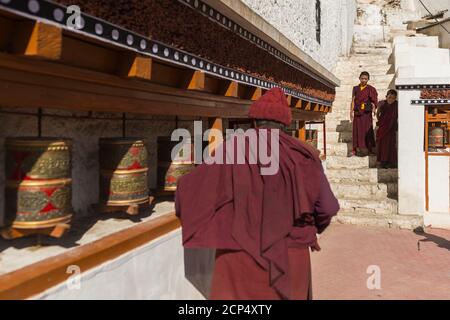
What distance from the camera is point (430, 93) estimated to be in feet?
24.1

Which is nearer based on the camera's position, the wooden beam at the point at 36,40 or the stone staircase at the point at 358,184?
the wooden beam at the point at 36,40

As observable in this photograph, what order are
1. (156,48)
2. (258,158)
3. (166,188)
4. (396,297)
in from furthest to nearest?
(396,297), (166,188), (156,48), (258,158)

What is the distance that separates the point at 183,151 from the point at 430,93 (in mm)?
5545

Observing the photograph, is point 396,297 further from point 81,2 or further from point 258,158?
point 81,2

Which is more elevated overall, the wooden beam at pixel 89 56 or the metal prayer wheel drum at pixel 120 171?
the wooden beam at pixel 89 56

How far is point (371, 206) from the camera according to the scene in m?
7.87

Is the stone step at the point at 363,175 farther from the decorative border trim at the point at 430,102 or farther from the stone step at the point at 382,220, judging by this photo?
the decorative border trim at the point at 430,102

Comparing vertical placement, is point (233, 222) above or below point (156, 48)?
below

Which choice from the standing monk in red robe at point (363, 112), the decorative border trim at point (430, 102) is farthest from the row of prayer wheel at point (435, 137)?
the standing monk in red robe at point (363, 112)

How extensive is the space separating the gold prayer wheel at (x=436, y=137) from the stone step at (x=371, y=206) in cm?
131

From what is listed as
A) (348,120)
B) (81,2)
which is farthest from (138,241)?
(348,120)

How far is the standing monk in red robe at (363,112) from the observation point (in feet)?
29.4

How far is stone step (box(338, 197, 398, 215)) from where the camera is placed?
7773 millimetres

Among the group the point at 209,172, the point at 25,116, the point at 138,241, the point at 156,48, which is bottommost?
the point at 138,241
